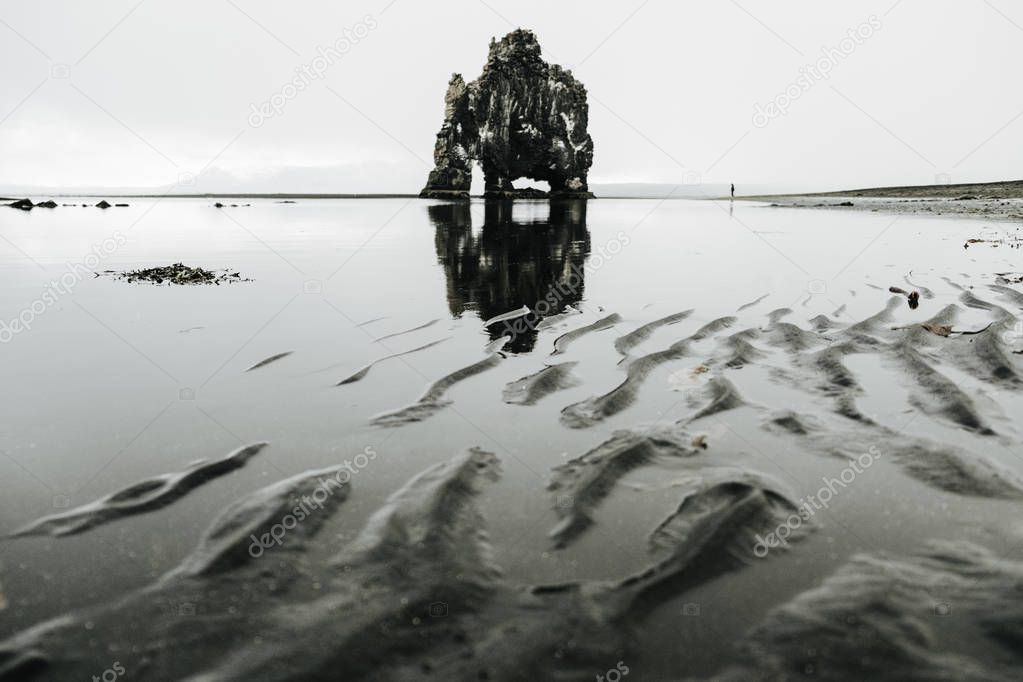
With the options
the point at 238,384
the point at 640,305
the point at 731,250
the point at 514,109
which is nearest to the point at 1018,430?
the point at 640,305

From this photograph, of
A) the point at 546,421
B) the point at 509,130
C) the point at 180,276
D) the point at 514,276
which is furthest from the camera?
the point at 509,130

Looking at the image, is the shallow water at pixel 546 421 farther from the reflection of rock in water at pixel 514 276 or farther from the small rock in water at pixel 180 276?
the small rock in water at pixel 180 276

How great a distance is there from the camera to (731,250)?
26219mm

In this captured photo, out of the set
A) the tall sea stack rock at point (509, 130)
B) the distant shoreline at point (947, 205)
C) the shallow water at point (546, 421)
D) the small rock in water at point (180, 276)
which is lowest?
the shallow water at point (546, 421)

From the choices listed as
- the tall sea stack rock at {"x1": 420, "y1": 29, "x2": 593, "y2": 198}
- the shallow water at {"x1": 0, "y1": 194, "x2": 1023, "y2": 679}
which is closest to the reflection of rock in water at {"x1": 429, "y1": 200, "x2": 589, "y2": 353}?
the shallow water at {"x1": 0, "y1": 194, "x2": 1023, "y2": 679}

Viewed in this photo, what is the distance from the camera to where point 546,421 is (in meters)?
7.18

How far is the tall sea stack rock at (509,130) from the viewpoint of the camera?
506 ft

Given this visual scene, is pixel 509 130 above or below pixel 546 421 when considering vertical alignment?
above

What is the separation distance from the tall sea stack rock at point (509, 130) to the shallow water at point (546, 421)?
460 feet

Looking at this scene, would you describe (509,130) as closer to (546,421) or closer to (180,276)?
(180,276)

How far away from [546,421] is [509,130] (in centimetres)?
15788

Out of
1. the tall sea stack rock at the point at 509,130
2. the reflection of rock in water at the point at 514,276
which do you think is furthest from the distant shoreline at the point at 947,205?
the tall sea stack rock at the point at 509,130

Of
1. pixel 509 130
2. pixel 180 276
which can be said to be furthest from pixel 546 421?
pixel 509 130

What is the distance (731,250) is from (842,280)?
9.30m
